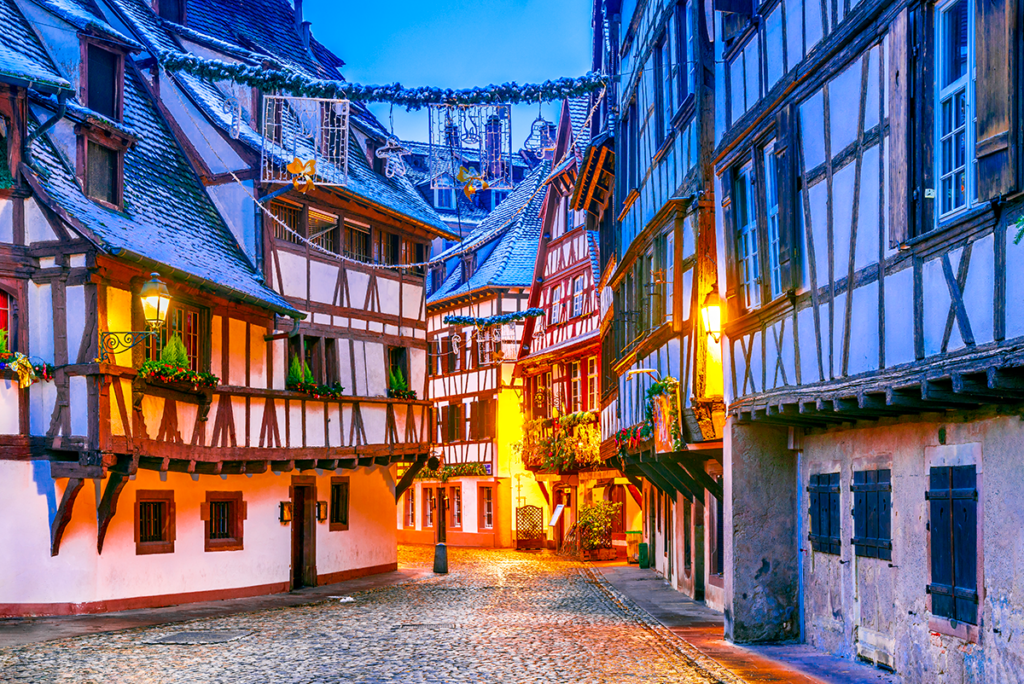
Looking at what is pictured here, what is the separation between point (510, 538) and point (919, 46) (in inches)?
1368

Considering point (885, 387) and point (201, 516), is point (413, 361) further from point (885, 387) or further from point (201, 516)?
point (885, 387)

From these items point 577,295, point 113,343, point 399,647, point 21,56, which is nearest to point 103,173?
point 21,56

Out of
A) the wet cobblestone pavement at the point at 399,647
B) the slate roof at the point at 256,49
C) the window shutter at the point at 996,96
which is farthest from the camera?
the slate roof at the point at 256,49

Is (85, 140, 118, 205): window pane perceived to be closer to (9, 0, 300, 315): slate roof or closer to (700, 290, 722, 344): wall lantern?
(9, 0, 300, 315): slate roof

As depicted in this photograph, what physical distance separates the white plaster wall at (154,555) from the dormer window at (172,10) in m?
10.4

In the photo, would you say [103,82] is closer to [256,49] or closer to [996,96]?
[256,49]

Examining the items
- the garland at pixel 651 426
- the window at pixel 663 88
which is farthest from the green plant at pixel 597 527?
the window at pixel 663 88

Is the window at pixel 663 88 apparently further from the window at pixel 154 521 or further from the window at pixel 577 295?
the window at pixel 577 295

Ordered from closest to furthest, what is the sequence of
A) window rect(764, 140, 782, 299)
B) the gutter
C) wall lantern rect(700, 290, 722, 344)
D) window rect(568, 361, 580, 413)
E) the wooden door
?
window rect(764, 140, 782, 299) → wall lantern rect(700, 290, 722, 344) → the gutter → the wooden door → window rect(568, 361, 580, 413)

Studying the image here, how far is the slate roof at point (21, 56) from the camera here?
55.2 feet

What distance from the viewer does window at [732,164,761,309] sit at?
13.9 meters

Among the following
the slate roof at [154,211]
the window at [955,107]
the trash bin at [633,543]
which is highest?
the slate roof at [154,211]

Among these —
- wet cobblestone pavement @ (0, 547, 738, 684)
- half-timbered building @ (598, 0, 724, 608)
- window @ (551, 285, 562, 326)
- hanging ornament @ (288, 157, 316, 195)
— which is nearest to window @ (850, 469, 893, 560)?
wet cobblestone pavement @ (0, 547, 738, 684)

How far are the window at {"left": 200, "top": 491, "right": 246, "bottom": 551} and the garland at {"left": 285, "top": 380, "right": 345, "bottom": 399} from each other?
2.32 metres
